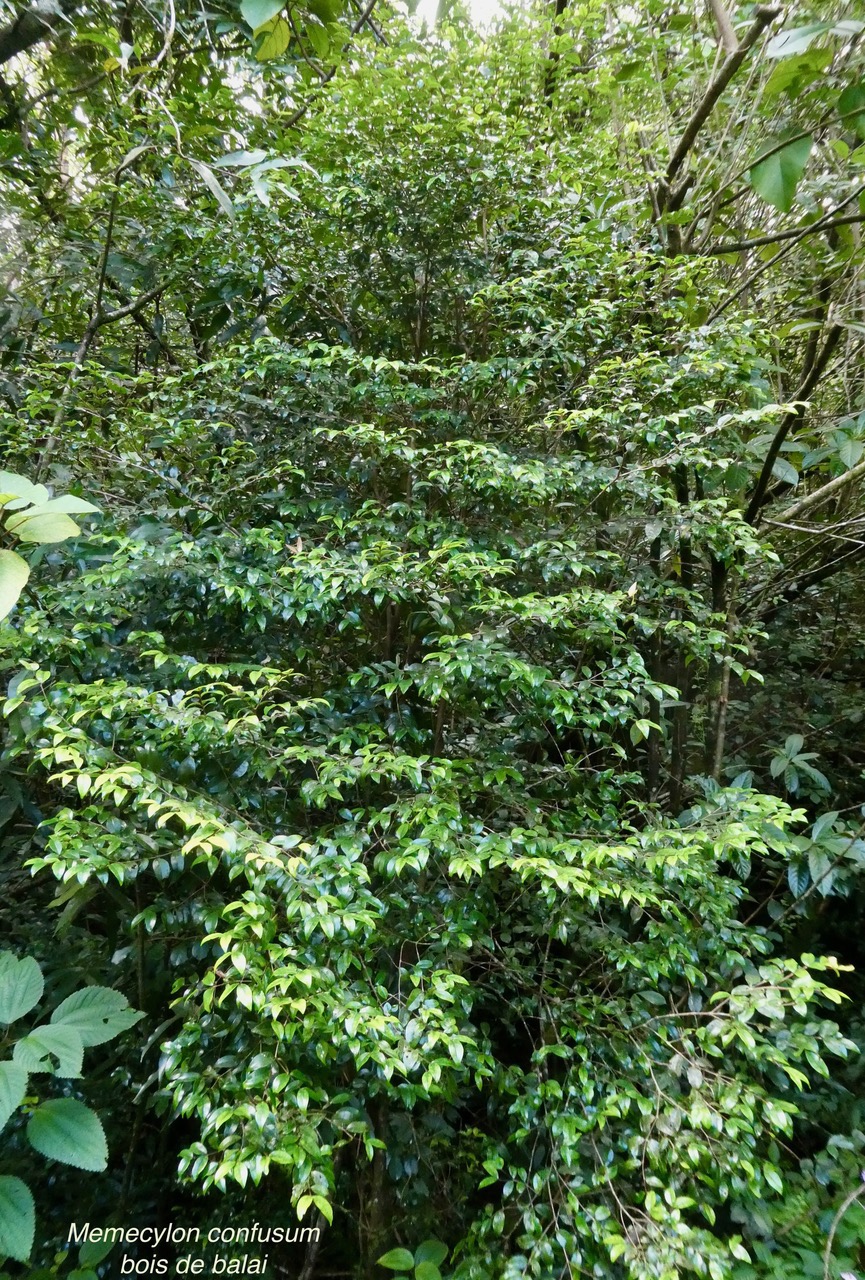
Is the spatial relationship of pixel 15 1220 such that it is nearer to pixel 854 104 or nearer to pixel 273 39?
pixel 273 39

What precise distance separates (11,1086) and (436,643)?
1.38 m

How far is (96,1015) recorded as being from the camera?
1.65 meters

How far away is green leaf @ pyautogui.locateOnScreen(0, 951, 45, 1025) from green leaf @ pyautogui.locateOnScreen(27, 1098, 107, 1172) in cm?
22

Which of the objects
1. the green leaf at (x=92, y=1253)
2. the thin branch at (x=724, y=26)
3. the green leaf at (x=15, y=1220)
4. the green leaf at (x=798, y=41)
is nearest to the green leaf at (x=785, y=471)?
the thin branch at (x=724, y=26)

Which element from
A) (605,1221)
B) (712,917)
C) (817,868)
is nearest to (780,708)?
(817,868)

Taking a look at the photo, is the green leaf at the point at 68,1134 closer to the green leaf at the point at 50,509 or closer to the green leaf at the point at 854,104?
the green leaf at the point at 50,509

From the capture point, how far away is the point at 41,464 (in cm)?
221

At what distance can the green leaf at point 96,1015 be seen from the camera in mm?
1608

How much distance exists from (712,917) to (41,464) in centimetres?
238

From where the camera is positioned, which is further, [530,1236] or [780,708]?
[780,708]

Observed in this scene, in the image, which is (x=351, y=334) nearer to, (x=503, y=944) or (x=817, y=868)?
(x=503, y=944)

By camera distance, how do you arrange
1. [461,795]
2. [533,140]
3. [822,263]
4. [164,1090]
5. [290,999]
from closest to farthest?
[290,999] < [164,1090] < [461,795] < [533,140] < [822,263]

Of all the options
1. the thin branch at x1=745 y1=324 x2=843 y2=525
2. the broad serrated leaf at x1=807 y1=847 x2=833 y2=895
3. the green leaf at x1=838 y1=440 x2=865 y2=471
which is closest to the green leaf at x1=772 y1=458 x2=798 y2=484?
the thin branch at x1=745 y1=324 x2=843 y2=525

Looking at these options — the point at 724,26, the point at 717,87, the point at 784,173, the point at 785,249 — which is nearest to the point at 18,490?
the point at 784,173
